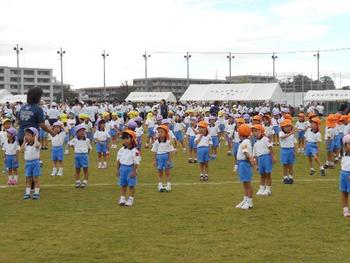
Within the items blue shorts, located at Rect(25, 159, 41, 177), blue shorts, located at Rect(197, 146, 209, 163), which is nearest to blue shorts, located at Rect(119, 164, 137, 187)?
blue shorts, located at Rect(25, 159, 41, 177)

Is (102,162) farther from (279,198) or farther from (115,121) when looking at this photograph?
(279,198)

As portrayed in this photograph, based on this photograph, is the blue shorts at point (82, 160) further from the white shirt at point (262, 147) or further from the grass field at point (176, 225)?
the white shirt at point (262, 147)

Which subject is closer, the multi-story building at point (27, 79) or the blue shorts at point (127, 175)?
the blue shorts at point (127, 175)

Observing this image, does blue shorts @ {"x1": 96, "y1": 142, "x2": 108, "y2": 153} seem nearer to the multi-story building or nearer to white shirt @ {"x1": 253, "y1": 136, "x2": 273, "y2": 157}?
white shirt @ {"x1": 253, "y1": 136, "x2": 273, "y2": 157}

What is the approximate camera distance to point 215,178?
1502 cm

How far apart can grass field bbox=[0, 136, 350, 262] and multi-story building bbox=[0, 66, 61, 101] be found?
10581 cm

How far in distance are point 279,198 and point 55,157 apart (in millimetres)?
6928

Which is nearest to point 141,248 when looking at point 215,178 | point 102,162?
point 215,178

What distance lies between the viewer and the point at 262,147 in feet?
39.4

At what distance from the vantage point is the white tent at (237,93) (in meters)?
48.4

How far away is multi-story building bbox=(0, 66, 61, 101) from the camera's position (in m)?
115

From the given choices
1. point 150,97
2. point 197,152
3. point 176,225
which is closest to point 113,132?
point 197,152

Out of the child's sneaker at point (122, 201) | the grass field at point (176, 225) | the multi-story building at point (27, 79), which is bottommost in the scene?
the grass field at point (176, 225)

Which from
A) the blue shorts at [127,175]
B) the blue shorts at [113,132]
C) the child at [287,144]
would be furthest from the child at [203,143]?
the blue shorts at [113,132]
